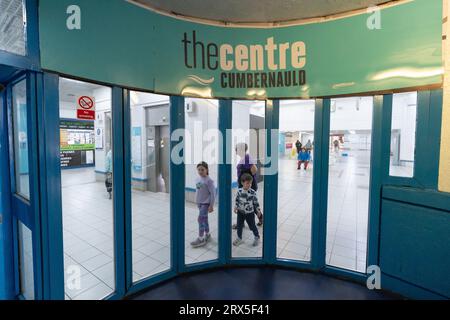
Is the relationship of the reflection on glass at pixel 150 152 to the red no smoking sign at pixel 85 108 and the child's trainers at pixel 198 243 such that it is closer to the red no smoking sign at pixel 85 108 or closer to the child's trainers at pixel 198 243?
the red no smoking sign at pixel 85 108

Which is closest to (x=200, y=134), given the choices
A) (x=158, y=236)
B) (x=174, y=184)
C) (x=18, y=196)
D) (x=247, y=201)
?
(x=158, y=236)

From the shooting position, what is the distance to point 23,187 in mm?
1969

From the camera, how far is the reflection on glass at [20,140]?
1.82 m

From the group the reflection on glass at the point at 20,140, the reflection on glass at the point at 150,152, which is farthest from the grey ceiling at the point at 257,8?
the reflection on glass at the point at 150,152

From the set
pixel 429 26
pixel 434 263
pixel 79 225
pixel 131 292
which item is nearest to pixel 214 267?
pixel 131 292

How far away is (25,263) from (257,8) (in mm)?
3357

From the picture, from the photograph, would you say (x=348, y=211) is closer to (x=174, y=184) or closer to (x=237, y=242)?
(x=237, y=242)

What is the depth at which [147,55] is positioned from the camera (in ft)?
7.38

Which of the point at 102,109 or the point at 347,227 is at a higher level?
the point at 102,109

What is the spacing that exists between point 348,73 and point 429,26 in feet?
2.31

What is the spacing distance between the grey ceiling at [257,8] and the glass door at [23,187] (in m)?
1.48

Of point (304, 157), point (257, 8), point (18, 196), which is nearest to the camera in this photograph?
point (18, 196)
